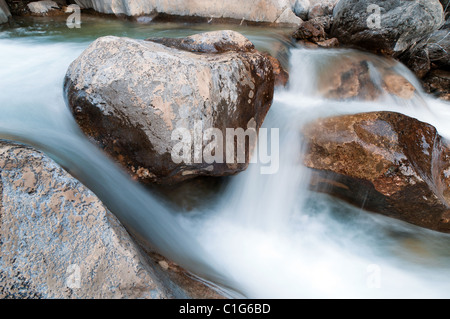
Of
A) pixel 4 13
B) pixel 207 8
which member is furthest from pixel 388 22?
pixel 4 13

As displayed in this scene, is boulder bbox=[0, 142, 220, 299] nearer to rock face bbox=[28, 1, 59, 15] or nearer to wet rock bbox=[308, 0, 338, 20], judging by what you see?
rock face bbox=[28, 1, 59, 15]

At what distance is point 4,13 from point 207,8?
5.41 metres

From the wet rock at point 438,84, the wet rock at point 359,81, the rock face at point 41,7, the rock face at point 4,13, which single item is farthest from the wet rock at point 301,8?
the rock face at point 4,13

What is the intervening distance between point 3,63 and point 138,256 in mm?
4074

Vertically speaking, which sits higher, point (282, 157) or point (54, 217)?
point (54, 217)

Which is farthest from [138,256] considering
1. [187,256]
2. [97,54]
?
[97,54]

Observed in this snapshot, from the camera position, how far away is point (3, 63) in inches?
151

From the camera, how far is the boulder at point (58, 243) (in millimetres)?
1488

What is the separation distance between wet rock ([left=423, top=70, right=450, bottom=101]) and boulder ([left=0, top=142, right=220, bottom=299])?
712 cm

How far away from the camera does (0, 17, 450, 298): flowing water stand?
97.2 inches

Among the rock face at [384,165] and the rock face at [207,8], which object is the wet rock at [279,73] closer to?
the rock face at [384,165]

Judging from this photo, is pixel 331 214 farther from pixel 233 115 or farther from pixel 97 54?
pixel 97 54

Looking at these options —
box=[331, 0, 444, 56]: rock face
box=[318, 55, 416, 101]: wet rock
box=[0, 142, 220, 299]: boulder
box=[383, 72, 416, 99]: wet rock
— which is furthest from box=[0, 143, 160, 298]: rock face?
box=[331, 0, 444, 56]: rock face

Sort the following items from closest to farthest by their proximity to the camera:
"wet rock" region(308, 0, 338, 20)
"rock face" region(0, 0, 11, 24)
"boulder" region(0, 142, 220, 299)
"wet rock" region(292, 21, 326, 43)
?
1. "boulder" region(0, 142, 220, 299)
2. "wet rock" region(292, 21, 326, 43)
3. "rock face" region(0, 0, 11, 24)
4. "wet rock" region(308, 0, 338, 20)
